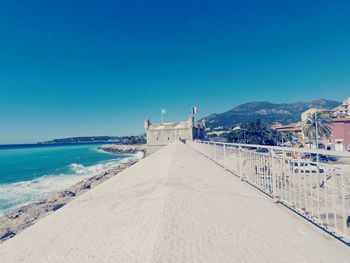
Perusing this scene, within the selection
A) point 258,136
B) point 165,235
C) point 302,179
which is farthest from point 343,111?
point 165,235

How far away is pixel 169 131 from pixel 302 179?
143ft

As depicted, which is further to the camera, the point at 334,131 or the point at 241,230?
the point at 334,131

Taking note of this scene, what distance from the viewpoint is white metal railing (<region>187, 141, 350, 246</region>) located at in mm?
2518

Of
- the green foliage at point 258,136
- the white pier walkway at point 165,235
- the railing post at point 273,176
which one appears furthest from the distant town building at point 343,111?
the white pier walkway at point 165,235

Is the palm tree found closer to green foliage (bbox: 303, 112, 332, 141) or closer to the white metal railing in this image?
green foliage (bbox: 303, 112, 332, 141)

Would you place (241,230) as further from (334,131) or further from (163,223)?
(334,131)

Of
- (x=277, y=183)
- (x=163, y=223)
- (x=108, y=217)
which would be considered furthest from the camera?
(x=277, y=183)

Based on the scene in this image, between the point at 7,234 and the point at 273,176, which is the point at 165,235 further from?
the point at 7,234

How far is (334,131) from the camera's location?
4088 cm

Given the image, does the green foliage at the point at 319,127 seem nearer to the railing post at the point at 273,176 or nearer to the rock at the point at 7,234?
the railing post at the point at 273,176

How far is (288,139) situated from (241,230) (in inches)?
2173

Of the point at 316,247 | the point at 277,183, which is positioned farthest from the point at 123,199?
the point at 277,183

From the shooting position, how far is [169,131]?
4688 cm

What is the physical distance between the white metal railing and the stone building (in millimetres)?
38837
